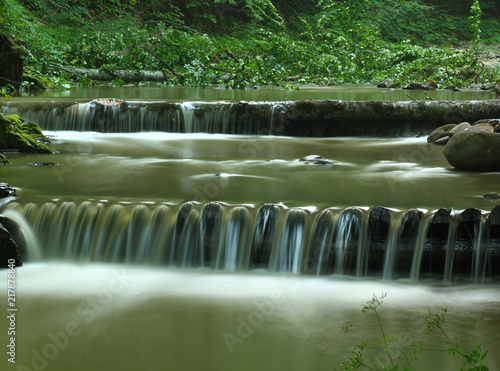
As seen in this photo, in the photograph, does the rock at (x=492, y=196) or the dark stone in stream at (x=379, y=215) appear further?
the rock at (x=492, y=196)

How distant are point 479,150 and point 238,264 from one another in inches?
125

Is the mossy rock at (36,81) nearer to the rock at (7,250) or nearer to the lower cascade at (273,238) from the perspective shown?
the lower cascade at (273,238)

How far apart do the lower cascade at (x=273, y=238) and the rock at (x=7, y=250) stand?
0.20 metres

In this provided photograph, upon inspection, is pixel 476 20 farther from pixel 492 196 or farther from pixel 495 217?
pixel 495 217

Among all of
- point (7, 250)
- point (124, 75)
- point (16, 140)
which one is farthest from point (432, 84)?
point (7, 250)

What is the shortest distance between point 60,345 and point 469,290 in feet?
8.59

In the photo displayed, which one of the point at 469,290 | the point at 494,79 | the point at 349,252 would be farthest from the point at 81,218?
the point at 494,79

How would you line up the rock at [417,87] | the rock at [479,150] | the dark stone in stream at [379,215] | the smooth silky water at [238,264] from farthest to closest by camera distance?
the rock at [417,87] < the rock at [479,150] < the dark stone in stream at [379,215] < the smooth silky water at [238,264]

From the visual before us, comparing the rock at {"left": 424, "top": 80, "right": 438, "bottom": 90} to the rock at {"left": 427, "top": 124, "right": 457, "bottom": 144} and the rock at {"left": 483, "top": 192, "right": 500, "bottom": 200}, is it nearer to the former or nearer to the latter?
the rock at {"left": 427, "top": 124, "right": 457, "bottom": 144}

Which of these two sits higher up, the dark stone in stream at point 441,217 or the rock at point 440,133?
the rock at point 440,133

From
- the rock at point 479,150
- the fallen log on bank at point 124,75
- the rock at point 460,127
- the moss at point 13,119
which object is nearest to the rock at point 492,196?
the rock at point 479,150

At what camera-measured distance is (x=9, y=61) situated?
37.3 ft

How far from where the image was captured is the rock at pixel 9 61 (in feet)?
35.8

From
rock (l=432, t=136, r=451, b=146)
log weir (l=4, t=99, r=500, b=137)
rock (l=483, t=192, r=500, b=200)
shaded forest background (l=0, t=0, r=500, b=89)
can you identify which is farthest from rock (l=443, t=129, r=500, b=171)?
shaded forest background (l=0, t=0, r=500, b=89)
